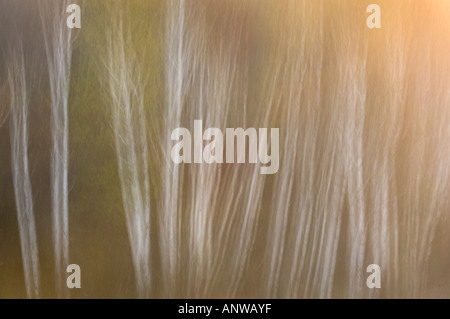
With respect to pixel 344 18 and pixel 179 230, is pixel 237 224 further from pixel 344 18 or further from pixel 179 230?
pixel 344 18

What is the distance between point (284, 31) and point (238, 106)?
0.34m

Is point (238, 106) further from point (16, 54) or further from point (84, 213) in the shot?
point (16, 54)

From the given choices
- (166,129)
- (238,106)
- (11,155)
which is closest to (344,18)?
(238,106)

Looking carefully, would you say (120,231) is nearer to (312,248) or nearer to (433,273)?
(312,248)

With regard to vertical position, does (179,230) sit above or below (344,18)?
below

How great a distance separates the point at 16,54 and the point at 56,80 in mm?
177

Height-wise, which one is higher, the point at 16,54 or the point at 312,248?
the point at 16,54

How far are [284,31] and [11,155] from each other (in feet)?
3.74

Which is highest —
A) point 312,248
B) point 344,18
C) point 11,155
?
point 344,18

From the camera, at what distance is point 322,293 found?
190 cm

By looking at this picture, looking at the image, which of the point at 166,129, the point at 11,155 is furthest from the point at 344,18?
the point at 11,155

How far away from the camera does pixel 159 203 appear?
1873 millimetres

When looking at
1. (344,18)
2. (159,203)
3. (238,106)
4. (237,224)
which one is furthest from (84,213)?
(344,18)

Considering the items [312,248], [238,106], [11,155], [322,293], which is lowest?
[322,293]
